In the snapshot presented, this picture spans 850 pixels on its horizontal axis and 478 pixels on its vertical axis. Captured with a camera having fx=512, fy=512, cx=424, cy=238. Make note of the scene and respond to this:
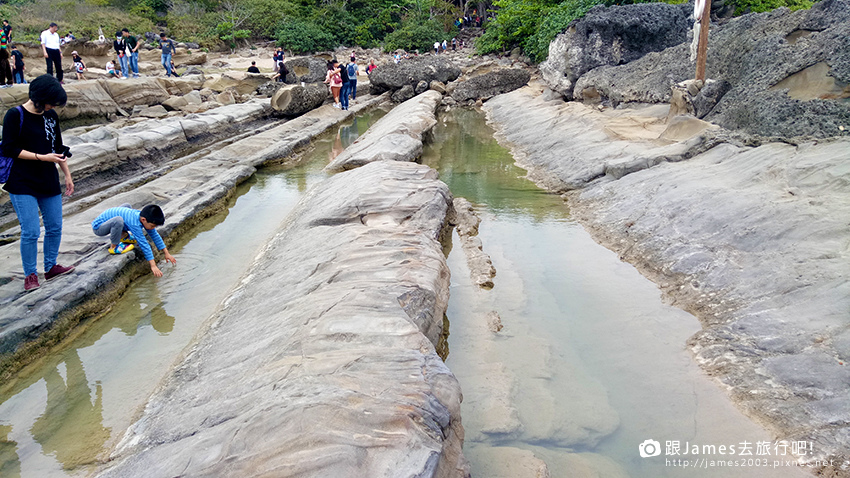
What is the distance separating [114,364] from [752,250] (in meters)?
5.09

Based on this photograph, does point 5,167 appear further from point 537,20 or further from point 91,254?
point 537,20

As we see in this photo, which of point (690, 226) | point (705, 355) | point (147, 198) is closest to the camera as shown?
point (705, 355)

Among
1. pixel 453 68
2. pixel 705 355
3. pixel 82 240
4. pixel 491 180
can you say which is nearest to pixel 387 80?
pixel 453 68

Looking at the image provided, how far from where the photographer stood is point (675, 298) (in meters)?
4.30

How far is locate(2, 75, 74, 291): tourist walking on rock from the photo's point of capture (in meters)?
3.64

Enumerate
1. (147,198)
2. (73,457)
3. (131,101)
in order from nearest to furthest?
(73,457) → (147,198) → (131,101)

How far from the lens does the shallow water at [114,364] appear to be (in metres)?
3.03

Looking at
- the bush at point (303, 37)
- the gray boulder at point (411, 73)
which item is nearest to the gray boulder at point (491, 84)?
the gray boulder at point (411, 73)

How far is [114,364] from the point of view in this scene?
12.5ft

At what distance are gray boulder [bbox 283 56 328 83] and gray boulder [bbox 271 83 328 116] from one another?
4553mm

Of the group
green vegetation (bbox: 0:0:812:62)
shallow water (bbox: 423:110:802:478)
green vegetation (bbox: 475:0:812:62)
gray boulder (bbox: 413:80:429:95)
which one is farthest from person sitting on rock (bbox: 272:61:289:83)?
shallow water (bbox: 423:110:802:478)

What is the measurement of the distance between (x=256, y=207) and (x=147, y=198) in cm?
140

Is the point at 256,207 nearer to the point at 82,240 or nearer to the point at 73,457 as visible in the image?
the point at 82,240

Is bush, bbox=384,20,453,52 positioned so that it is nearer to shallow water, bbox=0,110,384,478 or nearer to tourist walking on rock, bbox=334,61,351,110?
tourist walking on rock, bbox=334,61,351,110
